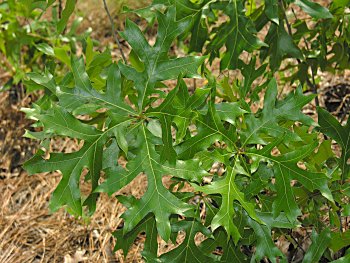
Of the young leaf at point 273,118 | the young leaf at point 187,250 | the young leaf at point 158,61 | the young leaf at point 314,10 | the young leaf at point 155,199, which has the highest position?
the young leaf at point 158,61

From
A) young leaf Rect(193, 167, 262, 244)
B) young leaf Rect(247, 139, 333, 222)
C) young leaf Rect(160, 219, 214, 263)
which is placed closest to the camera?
young leaf Rect(193, 167, 262, 244)

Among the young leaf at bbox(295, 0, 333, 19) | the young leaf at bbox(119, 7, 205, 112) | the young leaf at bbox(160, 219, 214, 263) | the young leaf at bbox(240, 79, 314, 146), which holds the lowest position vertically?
the young leaf at bbox(160, 219, 214, 263)

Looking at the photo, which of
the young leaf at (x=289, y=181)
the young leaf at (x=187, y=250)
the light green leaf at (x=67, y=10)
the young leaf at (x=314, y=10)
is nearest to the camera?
the young leaf at (x=289, y=181)

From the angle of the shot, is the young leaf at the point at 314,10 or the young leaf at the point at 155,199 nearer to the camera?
the young leaf at the point at 155,199

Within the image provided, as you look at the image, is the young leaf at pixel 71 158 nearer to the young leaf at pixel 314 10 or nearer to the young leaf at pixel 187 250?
the young leaf at pixel 187 250

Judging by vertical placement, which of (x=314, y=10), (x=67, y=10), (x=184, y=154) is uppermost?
(x=67, y=10)

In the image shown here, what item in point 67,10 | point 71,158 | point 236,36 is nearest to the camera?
point 71,158

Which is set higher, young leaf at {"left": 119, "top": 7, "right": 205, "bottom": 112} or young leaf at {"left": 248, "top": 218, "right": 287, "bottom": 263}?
young leaf at {"left": 119, "top": 7, "right": 205, "bottom": 112}

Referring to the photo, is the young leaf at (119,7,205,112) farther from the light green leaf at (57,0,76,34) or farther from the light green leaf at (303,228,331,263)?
the light green leaf at (303,228,331,263)

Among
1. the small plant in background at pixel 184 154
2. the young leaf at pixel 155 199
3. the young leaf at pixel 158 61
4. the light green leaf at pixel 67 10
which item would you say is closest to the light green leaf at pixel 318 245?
the small plant in background at pixel 184 154

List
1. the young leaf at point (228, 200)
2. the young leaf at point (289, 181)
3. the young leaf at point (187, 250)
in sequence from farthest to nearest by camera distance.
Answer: the young leaf at point (187, 250), the young leaf at point (289, 181), the young leaf at point (228, 200)

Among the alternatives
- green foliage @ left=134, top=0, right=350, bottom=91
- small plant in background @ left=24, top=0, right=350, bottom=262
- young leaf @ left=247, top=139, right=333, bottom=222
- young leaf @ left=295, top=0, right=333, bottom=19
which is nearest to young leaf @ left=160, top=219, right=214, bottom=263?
small plant in background @ left=24, top=0, right=350, bottom=262

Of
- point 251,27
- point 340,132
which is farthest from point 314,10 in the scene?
point 340,132

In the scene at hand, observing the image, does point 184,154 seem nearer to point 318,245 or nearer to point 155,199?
point 155,199
